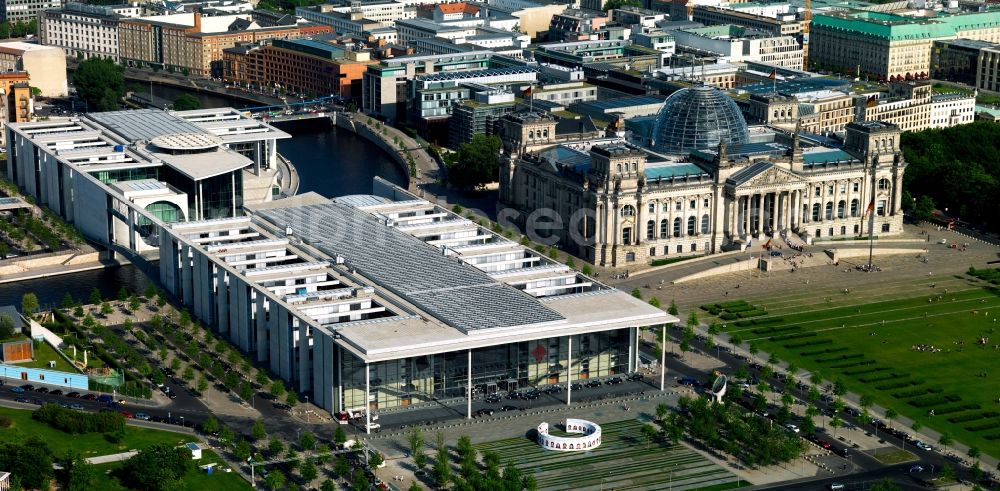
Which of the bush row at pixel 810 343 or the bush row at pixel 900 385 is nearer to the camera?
the bush row at pixel 900 385

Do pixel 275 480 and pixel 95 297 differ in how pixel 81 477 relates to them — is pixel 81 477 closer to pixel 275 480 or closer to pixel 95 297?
pixel 275 480

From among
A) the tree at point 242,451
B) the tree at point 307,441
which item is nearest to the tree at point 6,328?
the tree at point 242,451

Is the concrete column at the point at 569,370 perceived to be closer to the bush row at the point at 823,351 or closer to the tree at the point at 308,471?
the bush row at the point at 823,351

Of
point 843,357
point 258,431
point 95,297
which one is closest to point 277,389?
point 258,431

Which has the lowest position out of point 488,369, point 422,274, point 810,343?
point 810,343

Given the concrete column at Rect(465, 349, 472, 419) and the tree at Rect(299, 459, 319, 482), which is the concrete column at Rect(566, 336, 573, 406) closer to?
the concrete column at Rect(465, 349, 472, 419)

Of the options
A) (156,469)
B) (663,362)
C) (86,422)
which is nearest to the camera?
(156,469)

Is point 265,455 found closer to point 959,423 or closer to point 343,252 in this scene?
point 343,252
